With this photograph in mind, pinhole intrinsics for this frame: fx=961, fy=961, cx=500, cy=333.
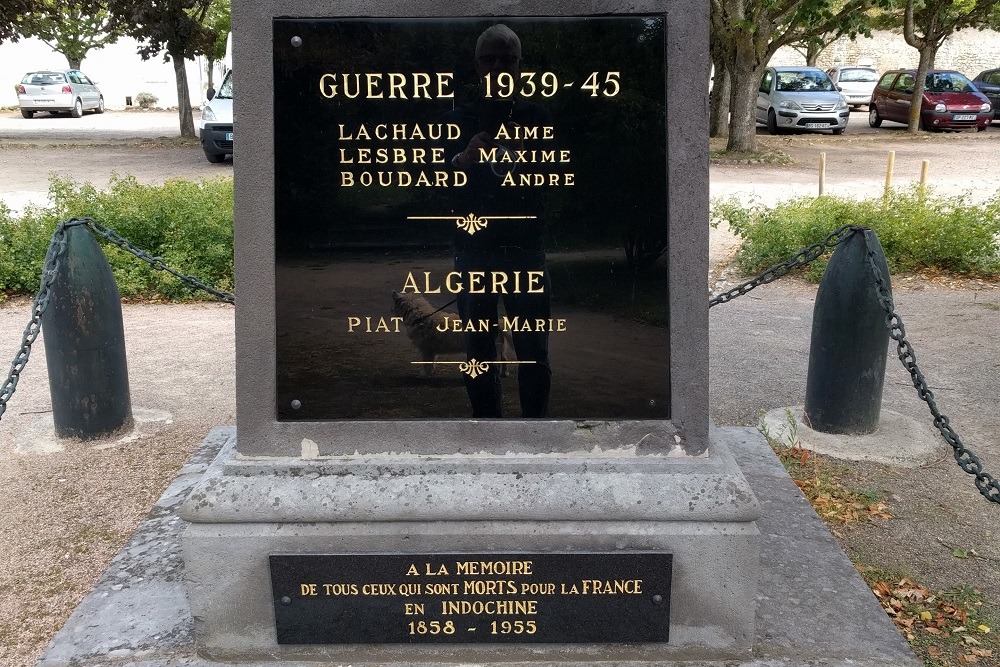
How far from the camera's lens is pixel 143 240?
8.23 meters

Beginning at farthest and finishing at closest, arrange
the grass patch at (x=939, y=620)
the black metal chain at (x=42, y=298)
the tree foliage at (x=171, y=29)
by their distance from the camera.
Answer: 1. the tree foliage at (x=171, y=29)
2. the black metal chain at (x=42, y=298)
3. the grass patch at (x=939, y=620)

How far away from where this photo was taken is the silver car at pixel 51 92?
106ft

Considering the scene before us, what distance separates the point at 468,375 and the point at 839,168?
16.0 metres

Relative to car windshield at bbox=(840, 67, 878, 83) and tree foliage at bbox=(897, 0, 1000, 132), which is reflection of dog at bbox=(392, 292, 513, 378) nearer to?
tree foliage at bbox=(897, 0, 1000, 132)

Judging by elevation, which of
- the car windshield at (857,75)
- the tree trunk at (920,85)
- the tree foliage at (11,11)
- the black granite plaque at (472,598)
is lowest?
the black granite plaque at (472,598)

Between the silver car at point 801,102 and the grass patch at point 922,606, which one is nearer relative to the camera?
the grass patch at point 922,606

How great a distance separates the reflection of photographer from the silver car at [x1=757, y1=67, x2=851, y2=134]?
73.3ft

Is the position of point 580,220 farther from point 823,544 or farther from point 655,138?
point 823,544

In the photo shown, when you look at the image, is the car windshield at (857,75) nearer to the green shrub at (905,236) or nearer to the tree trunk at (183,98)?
the tree trunk at (183,98)

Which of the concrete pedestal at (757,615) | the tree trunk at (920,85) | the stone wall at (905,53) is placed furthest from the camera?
the stone wall at (905,53)

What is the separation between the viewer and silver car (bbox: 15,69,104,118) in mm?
32312

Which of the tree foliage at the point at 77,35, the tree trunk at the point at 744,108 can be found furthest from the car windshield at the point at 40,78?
the tree trunk at the point at 744,108

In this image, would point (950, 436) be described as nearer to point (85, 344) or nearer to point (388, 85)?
point (388, 85)

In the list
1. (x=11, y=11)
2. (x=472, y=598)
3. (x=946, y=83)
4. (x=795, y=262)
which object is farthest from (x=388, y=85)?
(x=946, y=83)
